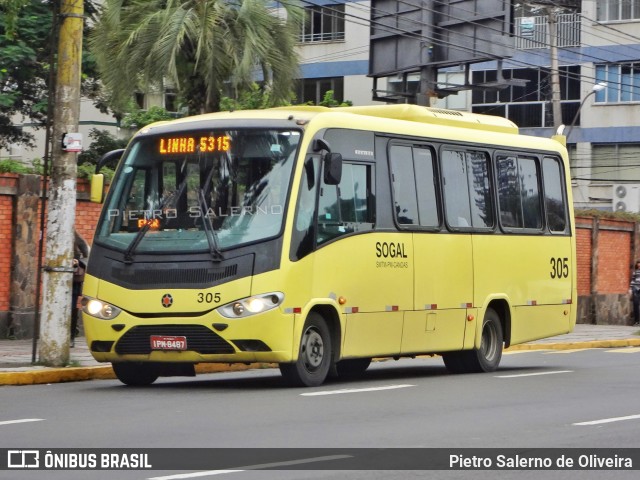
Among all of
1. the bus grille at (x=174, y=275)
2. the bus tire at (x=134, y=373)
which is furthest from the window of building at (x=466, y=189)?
the bus tire at (x=134, y=373)

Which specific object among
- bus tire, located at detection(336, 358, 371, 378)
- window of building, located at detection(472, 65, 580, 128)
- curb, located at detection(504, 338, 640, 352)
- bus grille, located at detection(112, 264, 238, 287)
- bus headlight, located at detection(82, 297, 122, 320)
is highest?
window of building, located at detection(472, 65, 580, 128)

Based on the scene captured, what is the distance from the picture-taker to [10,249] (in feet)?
78.3

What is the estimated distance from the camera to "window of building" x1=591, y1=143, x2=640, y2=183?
57594mm

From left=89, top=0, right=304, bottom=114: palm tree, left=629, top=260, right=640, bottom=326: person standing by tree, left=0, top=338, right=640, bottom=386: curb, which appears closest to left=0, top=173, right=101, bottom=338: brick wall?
left=89, top=0, right=304, bottom=114: palm tree

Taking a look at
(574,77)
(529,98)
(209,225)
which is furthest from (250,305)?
(529,98)

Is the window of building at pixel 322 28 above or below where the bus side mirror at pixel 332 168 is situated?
above

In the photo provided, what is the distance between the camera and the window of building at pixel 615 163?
57.6 meters

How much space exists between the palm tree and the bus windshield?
11363 mm

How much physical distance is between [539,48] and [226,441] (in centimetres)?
5149

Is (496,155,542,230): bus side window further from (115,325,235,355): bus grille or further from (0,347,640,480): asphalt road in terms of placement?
(115,325,235,355): bus grille

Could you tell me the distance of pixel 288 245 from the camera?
15.6 meters

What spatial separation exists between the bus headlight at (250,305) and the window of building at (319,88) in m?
45.5

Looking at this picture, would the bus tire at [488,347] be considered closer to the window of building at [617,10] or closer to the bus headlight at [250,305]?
the bus headlight at [250,305]

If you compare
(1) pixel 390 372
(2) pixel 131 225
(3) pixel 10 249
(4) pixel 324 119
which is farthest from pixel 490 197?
(3) pixel 10 249
